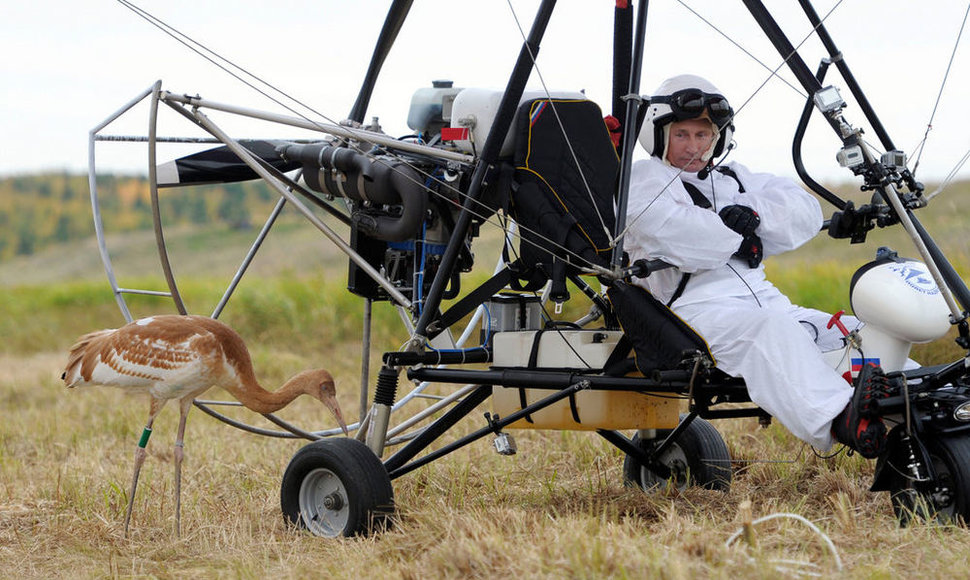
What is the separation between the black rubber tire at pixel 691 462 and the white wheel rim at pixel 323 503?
1715 millimetres

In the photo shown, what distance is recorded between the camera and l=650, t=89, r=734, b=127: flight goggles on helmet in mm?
5230

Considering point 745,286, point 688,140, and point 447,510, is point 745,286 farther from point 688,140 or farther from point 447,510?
point 447,510

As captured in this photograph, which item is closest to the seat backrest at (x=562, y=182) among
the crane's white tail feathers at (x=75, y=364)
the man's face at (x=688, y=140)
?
the man's face at (x=688, y=140)

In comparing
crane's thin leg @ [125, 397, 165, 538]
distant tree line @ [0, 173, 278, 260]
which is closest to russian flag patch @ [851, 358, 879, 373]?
crane's thin leg @ [125, 397, 165, 538]

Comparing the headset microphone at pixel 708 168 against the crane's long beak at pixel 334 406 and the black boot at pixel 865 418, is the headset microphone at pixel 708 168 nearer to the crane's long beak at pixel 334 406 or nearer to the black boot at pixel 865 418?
the black boot at pixel 865 418

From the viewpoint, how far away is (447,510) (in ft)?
16.8

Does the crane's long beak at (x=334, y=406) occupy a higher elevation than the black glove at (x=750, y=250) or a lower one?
lower

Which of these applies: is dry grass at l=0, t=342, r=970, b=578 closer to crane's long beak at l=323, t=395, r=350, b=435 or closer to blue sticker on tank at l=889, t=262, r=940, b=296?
crane's long beak at l=323, t=395, r=350, b=435

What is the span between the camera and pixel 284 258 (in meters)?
26.6

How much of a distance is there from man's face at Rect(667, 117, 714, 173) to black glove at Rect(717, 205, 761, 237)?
296 mm

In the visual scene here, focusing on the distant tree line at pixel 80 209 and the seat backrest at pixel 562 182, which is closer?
the seat backrest at pixel 562 182

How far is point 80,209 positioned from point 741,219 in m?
32.6

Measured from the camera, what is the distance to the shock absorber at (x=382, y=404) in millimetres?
5488

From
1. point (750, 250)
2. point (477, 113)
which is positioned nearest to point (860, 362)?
point (750, 250)
